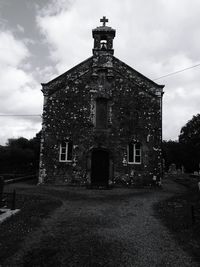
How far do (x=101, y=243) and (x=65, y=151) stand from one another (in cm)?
1366

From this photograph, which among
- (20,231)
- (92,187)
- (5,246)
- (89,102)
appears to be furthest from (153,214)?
(89,102)

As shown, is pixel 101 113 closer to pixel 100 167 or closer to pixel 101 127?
pixel 101 127

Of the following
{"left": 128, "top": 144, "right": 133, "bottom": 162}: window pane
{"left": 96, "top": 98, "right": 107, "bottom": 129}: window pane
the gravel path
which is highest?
{"left": 96, "top": 98, "right": 107, "bottom": 129}: window pane

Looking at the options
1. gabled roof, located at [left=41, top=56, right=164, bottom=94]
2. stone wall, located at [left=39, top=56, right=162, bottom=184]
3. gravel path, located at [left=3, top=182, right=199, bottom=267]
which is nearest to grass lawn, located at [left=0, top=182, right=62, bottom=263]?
gravel path, located at [left=3, top=182, right=199, bottom=267]

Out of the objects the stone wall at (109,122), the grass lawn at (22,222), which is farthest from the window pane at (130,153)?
the grass lawn at (22,222)

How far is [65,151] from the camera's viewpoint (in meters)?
19.6

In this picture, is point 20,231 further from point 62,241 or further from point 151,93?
point 151,93

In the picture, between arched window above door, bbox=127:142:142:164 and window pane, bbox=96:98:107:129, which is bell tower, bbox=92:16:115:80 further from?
arched window above door, bbox=127:142:142:164

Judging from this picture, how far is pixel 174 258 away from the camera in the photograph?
555 cm

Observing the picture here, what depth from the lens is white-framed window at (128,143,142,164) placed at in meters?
19.4

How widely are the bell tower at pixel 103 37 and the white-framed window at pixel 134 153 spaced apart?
8326 mm

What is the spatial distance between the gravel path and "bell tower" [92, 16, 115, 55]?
15.2m

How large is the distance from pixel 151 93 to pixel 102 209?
12161 mm

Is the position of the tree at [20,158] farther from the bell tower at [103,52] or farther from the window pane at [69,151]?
the bell tower at [103,52]
